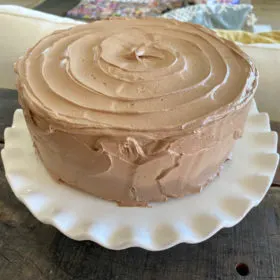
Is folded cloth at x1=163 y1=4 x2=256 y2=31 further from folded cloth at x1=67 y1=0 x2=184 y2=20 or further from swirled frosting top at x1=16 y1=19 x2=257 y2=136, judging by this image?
swirled frosting top at x1=16 y1=19 x2=257 y2=136

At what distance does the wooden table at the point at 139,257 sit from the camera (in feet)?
2.73

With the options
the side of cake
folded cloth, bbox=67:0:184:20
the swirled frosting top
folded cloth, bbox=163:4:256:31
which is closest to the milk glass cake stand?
the side of cake

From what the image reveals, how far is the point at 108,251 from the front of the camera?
88 centimetres

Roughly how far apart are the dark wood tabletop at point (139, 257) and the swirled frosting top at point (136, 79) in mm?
314

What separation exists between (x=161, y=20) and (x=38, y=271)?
848 millimetres

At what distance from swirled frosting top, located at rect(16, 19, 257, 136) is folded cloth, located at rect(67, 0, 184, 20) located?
2.44 m

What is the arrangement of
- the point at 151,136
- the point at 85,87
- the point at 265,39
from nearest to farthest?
the point at 151,136 → the point at 85,87 → the point at 265,39

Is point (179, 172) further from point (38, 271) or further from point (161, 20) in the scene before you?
point (161, 20)

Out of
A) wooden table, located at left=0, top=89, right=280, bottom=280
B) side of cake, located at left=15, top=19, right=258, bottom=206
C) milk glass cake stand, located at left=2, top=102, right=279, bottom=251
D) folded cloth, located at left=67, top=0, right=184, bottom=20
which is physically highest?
side of cake, located at left=15, top=19, right=258, bottom=206

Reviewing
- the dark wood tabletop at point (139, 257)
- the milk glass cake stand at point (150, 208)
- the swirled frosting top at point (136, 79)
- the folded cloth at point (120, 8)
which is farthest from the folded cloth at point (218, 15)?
the dark wood tabletop at point (139, 257)

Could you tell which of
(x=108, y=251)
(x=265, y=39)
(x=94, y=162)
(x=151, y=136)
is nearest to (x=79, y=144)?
(x=94, y=162)

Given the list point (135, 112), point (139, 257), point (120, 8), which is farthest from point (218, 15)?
point (139, 257)

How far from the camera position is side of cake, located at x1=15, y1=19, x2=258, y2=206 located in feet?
2.58

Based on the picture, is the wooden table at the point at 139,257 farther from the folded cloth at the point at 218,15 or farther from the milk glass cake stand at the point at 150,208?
the folded cloth at the point at 218,15
